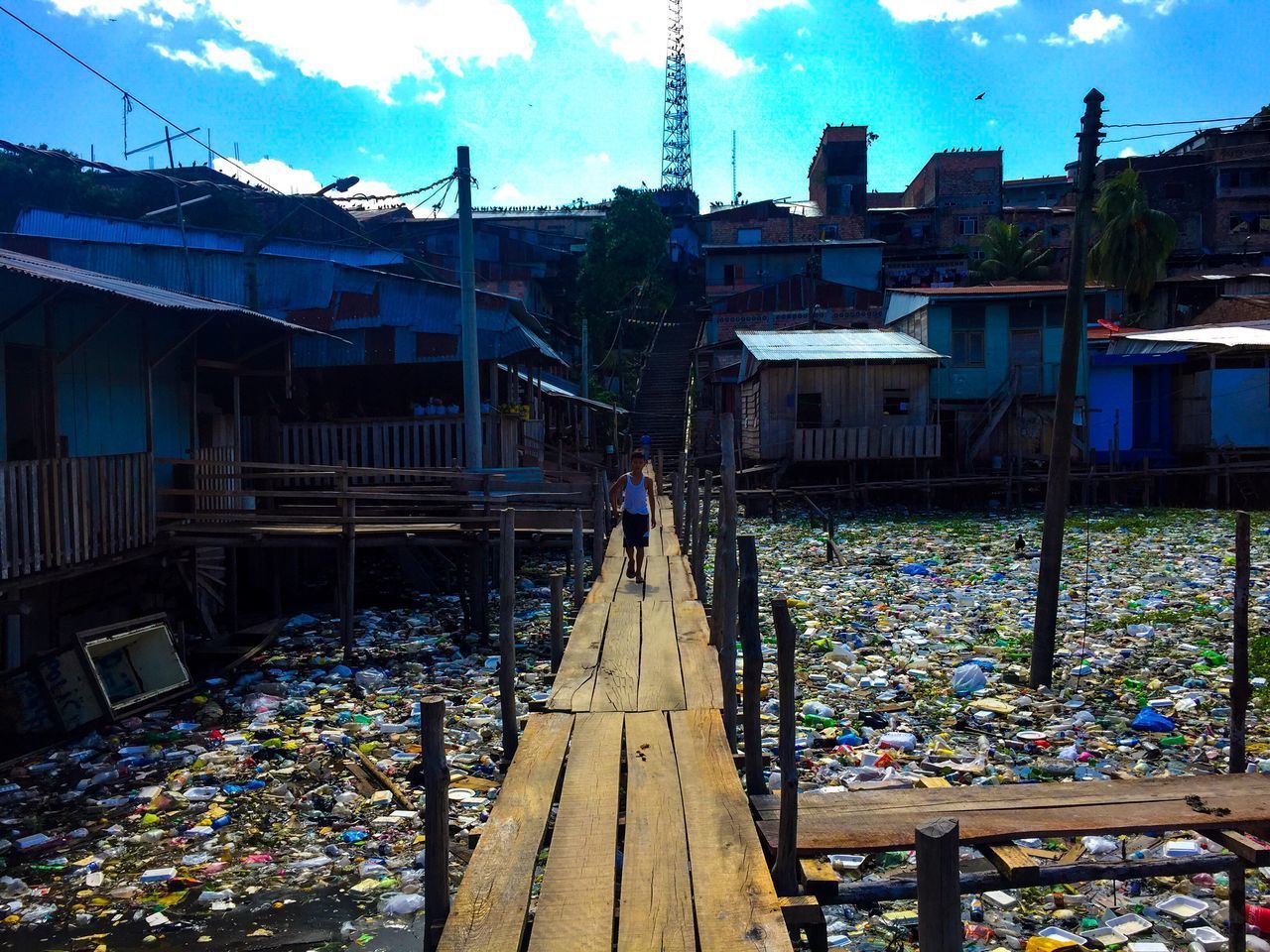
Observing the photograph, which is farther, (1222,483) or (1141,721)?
(1222,483)

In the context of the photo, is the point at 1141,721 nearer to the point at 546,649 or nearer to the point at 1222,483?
the point at 546,649

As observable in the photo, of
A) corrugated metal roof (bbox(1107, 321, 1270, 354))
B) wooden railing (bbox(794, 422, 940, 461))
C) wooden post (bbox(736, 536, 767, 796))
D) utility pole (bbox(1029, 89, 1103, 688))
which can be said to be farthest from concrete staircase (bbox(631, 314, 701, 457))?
wooden post (bbox(736, 536, 767, 796))

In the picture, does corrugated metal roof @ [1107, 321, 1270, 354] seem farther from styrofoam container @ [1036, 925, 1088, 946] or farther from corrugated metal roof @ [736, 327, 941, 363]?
styrofoam container @ [1036, 925, 1088, 946]

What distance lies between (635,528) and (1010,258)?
100ft

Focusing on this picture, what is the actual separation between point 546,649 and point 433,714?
26.3ft

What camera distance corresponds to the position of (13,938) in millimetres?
5410

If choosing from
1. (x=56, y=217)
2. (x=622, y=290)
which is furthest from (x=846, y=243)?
(x=56, y=217)

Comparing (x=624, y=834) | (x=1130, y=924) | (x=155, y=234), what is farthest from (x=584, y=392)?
(x=624, y=834)

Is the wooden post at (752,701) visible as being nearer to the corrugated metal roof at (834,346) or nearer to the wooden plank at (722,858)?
the wooden plank at (722,858)

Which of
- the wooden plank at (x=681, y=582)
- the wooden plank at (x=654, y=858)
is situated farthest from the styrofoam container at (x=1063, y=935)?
the wooden plank at (x=681, y=582)

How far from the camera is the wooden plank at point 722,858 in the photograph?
10.0 ft

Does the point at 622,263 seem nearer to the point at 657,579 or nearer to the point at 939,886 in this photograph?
the point at 657,579

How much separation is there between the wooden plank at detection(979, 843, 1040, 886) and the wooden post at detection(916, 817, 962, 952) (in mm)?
1938

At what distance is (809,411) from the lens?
81.5 feet
